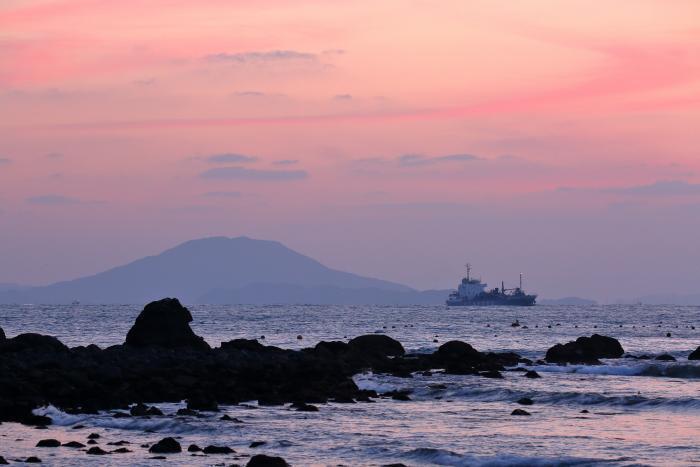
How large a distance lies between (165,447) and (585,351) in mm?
44516

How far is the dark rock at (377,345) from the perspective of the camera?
73.0 meters

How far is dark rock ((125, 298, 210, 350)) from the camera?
66.5 m

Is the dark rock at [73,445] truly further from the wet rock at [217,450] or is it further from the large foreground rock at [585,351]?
the large foreground rock at [585,351]

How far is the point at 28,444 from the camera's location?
33.2 meters

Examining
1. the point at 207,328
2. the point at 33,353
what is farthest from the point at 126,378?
the point at 207,328

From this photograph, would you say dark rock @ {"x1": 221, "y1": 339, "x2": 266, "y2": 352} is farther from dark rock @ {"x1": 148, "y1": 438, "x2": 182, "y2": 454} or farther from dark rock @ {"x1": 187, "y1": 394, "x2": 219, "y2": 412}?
dark rock @ {"x1": 148, "y1": 438, "x2": 182, "y2": 454}

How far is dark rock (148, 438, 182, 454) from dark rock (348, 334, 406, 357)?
131ft

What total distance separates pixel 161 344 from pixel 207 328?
66.0m

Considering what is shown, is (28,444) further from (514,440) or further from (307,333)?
(307,333)

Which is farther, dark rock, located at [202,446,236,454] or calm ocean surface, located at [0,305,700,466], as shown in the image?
dark rock, located at [202,446,236,454]

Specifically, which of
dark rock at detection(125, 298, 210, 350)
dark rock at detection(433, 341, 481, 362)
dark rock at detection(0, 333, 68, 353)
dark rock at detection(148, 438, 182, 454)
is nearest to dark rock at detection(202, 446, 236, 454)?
dark rock at detection(148, 438, 182, 454)

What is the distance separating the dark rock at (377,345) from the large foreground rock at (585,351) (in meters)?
10.6

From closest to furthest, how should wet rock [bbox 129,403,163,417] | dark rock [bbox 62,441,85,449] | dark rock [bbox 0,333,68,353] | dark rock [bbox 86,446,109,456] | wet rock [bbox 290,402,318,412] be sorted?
dark rock [bbox 86,446,109,456]
dark rock [bbox 62,441,85,449]
wet rock [bbox 129,403,163,417]
wet rock [bbox 290,402,318,412]
dark rock [bbox 0,333,68,353]

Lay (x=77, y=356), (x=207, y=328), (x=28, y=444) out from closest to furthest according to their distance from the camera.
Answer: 1. (x=28, y=444)
2. (x=77, y=356)
3. (x=207, y=328)
